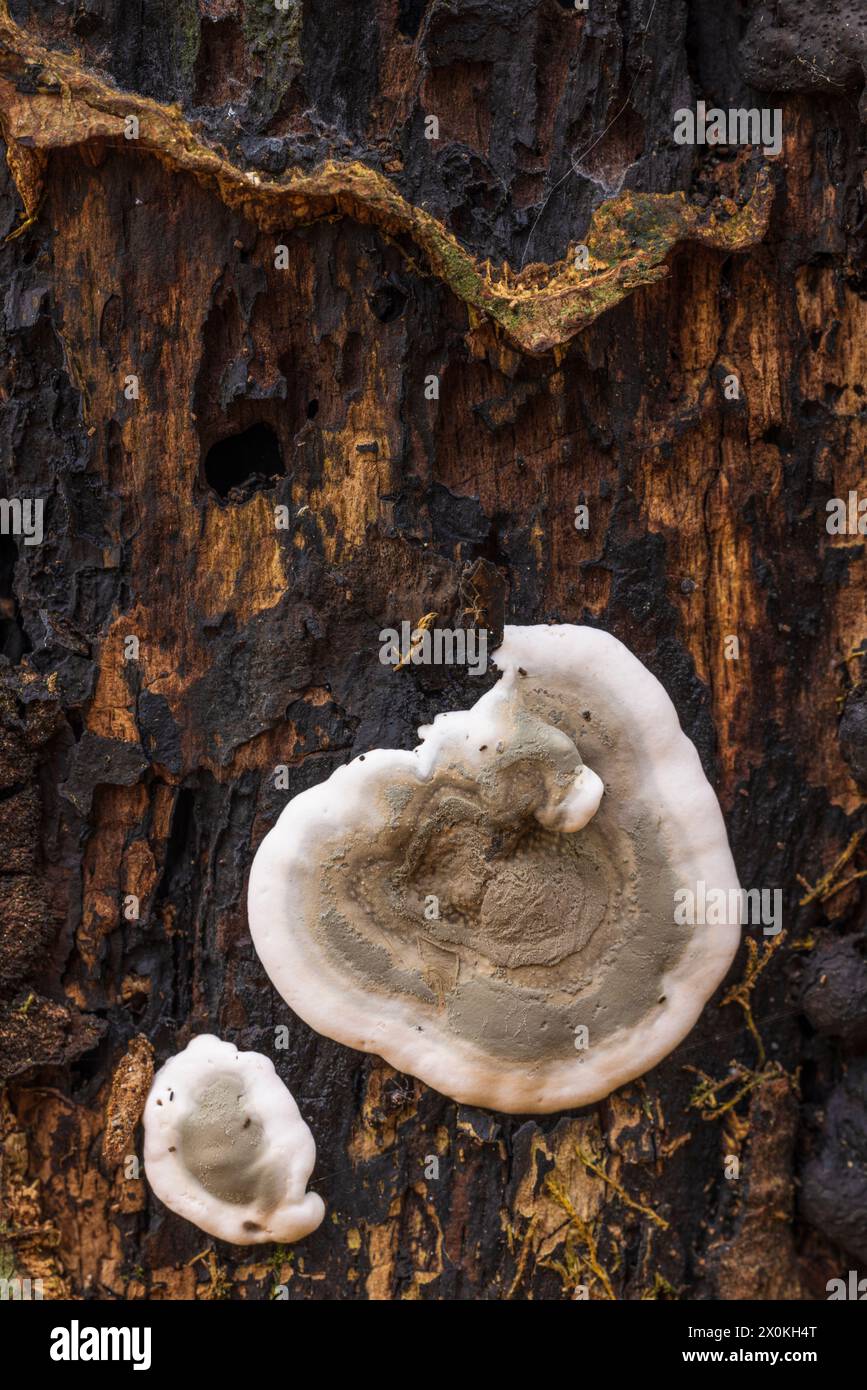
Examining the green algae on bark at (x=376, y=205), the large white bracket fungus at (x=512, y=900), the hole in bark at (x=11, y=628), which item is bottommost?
the large white bracket fungus at (x=512, y=900)

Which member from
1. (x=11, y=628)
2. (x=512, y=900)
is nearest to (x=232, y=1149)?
(x=512, y=900)

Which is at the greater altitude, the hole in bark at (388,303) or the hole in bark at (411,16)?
the hole in bark at (411,16)

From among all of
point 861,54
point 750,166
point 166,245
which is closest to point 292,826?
point 166,245

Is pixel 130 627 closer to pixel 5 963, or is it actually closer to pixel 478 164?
pixel 5 963

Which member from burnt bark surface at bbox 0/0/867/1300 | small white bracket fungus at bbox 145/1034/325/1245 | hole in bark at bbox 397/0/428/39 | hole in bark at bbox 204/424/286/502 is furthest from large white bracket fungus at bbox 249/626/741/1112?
hole in bark at bbox 397/0/428/39

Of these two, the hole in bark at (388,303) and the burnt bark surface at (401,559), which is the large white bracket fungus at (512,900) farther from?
the hole in bark at (388,303)

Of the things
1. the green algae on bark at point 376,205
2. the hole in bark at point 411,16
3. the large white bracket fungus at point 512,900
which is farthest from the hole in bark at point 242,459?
the hole in bark at point 411,16

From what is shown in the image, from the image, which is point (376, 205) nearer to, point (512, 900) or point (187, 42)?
point (187, 42)
